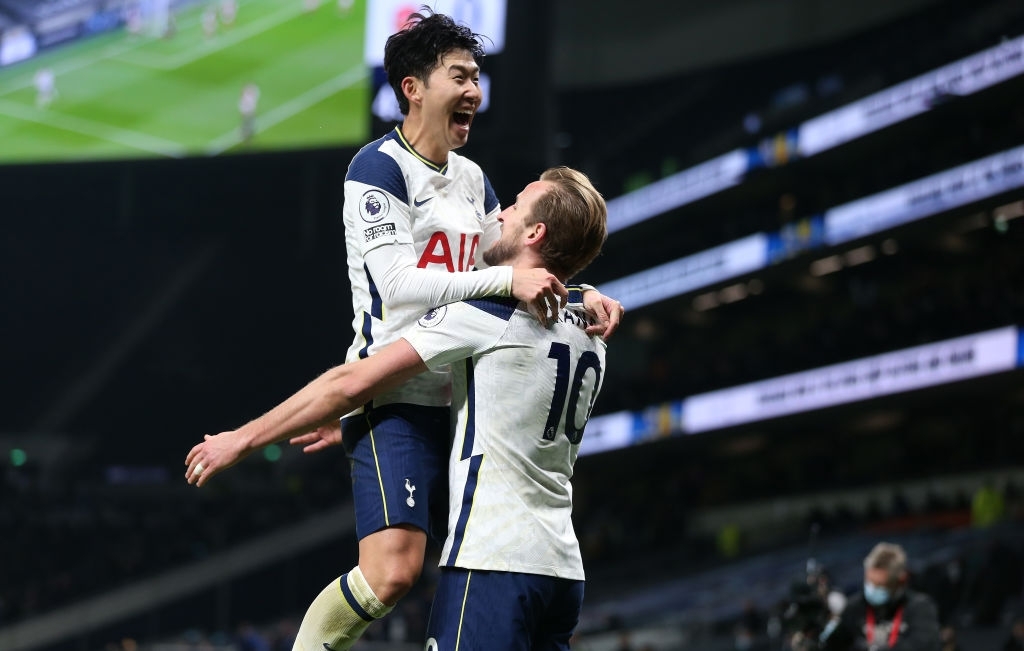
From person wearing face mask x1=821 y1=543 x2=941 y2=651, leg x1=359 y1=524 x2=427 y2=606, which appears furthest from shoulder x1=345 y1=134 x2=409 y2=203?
person wearing face mask x1=821 y1=543 x2=941 y2=651

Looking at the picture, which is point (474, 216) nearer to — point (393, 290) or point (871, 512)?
point (393, 290)

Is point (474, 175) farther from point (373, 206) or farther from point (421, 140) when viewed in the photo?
point (373, 206)

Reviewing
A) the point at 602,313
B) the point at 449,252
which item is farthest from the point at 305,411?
the point at 602,313

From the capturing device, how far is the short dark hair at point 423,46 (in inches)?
157

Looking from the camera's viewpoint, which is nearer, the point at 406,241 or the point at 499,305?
the point at 499,305

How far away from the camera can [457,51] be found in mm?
3988

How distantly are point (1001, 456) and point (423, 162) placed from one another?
76.9ft

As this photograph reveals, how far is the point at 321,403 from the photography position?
344 cm

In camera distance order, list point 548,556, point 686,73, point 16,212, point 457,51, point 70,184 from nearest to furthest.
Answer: point 548,556 < point 457,51 < point 70,184 < point 16,212 < point 686,73

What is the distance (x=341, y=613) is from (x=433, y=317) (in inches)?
37.1

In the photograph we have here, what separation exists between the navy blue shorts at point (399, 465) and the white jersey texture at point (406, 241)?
0.05 m

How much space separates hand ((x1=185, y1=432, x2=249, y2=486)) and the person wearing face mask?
4151 millimetres

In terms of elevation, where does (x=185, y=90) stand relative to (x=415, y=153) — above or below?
above

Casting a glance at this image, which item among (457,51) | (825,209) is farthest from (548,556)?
(825,209)
